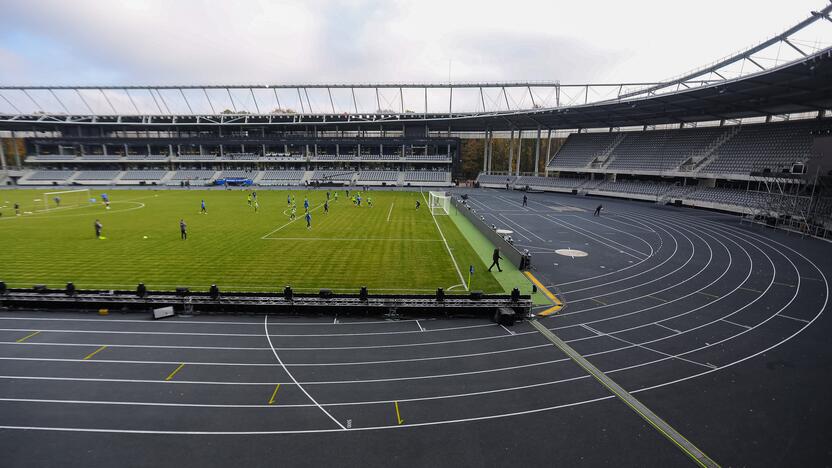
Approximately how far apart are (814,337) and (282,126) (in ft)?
294

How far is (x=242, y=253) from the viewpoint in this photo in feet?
65.6

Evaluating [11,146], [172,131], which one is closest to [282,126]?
[172,131]

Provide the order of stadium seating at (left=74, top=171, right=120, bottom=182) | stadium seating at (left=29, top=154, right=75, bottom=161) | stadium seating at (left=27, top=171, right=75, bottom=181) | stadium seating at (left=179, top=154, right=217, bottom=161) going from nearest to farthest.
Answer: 1. stadium seating at (left=27, top=171, right=75, bottom=181)
2. stadium seating at (left=74, top=171, right=120, bottom=182)
3. stadium seating at (left=29, top=154, right=75, bottom=161)
4. stadium seating at (left=179, top=154, right=217, bottom=161)

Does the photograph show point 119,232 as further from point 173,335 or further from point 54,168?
point 54,168

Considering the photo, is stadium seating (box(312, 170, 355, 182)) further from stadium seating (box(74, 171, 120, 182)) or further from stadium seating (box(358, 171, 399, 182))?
stadium seating (box(74, 171, 120, 182))

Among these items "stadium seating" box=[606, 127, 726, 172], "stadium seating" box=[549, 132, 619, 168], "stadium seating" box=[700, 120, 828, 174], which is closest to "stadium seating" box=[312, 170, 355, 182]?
"stadium seating" box=[549, 132, 619, 168]

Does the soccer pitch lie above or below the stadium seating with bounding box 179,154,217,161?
below

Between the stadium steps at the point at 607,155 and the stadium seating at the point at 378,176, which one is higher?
the stadium steps at the point at 607,155

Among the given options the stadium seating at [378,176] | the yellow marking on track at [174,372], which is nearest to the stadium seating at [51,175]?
the stadium seating at [378,176]

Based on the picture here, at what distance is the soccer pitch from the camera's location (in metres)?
15.5

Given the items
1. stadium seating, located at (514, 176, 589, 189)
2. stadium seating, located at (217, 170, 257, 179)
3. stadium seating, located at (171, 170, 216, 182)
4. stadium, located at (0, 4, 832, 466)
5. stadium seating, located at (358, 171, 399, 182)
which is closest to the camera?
stadium, located at (0, 4, 832, 466)

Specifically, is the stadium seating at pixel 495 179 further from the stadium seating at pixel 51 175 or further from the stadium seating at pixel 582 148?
the stadium seating at pixel 51 175

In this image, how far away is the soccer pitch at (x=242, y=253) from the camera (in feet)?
51.0

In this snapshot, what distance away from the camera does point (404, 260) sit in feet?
63.0
